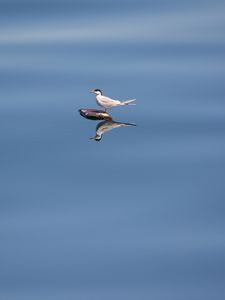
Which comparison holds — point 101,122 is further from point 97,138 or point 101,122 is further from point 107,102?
point 97,138

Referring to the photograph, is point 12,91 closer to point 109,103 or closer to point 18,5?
point 109,103

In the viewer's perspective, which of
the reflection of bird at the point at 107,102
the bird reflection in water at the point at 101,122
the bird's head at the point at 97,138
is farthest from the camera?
the reflection of bird at the point at 107,102

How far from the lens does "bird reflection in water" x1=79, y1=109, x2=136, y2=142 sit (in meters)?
5.93

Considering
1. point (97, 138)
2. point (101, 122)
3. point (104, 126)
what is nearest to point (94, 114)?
point (101, 122)

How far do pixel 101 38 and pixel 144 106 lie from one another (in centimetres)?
155

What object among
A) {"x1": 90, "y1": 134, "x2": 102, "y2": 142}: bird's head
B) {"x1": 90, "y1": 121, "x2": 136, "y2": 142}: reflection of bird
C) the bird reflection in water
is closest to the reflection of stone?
the bird reflection in water

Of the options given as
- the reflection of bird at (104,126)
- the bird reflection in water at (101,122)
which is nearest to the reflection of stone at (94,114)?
the bird reflection in water at (101,122)

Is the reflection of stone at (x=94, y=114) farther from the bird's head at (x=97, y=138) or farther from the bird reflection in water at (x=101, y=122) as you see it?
the bird's head at (x=97, y=138)

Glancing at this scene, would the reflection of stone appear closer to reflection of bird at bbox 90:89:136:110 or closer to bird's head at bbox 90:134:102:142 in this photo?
reflection of bird at bbox 90:89:136:110

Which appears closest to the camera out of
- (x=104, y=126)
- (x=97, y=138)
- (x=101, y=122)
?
(x=97, y=138)

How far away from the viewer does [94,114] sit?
6.26m

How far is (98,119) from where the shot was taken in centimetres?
623

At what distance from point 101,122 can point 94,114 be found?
13 centimetres

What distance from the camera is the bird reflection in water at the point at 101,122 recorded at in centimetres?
593
